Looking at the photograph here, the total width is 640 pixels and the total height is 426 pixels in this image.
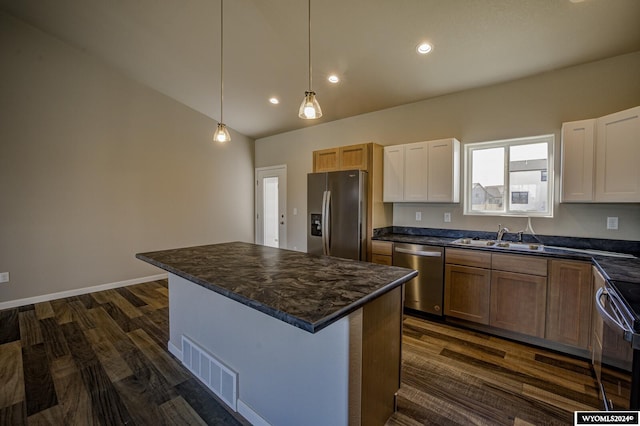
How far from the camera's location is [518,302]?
2.63m

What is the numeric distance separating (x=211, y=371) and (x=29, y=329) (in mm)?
2419

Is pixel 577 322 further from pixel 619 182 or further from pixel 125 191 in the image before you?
pixel 125 191

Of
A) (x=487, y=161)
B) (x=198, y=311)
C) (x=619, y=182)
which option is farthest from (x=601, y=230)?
(x=198, y=311)

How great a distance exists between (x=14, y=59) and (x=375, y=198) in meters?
4.71

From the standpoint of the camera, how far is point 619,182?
227 cm

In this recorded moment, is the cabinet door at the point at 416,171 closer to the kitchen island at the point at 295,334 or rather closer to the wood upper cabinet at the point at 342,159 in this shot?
the wood upper cabinet at the point at 342,159

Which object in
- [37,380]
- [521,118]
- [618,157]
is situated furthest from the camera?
[521,118]

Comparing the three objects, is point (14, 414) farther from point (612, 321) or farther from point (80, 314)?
point (612, 321)

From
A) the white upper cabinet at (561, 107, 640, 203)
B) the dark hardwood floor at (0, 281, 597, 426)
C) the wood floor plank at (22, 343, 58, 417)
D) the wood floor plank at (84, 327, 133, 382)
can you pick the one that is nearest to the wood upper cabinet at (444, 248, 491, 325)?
the dark hardwood floor at (0, 281, 597, 426)

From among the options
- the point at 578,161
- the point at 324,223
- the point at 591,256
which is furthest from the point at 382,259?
the point at 578,161

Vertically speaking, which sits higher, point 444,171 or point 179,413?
point 444,171

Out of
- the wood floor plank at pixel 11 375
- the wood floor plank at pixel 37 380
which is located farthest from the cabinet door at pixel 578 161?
the wood floor plank at pixel 11 375

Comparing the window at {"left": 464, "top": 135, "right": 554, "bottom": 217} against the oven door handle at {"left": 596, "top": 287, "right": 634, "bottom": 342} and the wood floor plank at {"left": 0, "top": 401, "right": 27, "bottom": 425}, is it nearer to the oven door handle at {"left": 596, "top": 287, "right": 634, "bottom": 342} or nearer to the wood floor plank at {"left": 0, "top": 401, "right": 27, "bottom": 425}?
the oven door handle at {"left": 596, "top": 287, "right": 634, "bottom": 342}

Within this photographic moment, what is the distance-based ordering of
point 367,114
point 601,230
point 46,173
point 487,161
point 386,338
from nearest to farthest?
point 386,338
point 601,230
point 487,161
point 46,173
point 367,114
